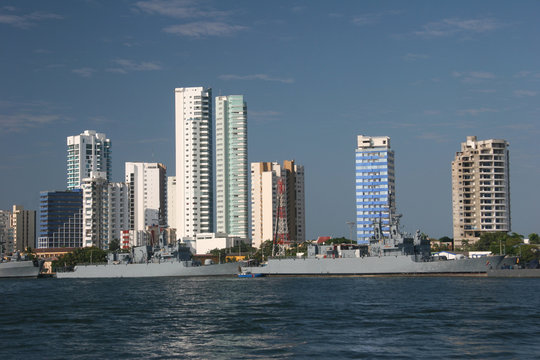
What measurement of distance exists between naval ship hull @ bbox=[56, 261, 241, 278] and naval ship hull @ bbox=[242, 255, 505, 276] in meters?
10.6

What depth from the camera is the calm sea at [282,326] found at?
3094cm

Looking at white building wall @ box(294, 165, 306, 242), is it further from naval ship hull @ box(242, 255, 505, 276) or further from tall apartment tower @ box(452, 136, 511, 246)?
naval ship hull @ box(242, 255, 505, 276)

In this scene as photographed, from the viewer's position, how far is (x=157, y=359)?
2947 centimetres

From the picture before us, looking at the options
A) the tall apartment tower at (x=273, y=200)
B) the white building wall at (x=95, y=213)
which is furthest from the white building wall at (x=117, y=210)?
the tall apartment tower at (x=273, y=200)

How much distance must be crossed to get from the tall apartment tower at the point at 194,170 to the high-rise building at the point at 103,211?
85.0 ft

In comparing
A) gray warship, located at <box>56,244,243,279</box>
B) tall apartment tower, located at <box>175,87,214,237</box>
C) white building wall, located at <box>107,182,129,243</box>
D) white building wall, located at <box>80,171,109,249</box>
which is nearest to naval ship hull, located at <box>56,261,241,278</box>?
gray warship, located at <box>56,244,243,279</box>

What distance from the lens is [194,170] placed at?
6998 inches

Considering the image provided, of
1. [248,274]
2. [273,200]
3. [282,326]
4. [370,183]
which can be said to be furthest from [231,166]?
[282,326]

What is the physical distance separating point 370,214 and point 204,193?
46.0 metres

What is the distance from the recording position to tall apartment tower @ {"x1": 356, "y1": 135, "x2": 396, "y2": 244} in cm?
15200

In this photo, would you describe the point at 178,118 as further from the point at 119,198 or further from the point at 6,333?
the point at 6,333

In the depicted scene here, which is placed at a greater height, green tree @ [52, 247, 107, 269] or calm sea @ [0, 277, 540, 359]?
calm sea @ [0, 277, 540, 359]

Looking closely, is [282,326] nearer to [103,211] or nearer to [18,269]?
[18,269]

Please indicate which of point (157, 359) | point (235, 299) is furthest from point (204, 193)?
point (157, 359)
